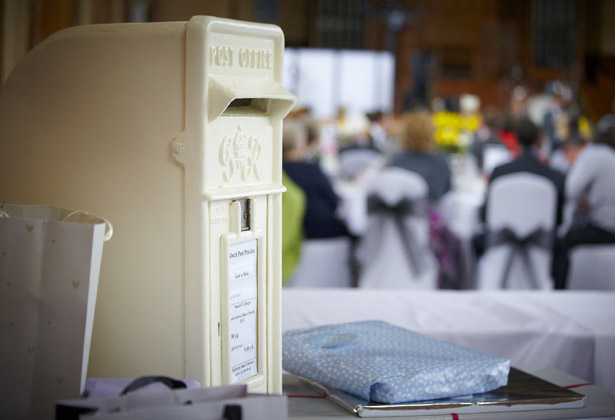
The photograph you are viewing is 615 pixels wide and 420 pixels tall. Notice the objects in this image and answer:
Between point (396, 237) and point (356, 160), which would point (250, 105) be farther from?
point (356, 160)

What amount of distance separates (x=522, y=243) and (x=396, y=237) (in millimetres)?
602

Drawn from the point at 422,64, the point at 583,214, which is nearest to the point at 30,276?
the point at 583,214

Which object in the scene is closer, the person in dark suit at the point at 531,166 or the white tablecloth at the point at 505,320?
the white tablecloth at the point at 505,320

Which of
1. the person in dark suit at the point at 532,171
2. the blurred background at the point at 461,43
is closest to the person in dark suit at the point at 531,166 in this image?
the person in dark suit at the point at 532,171

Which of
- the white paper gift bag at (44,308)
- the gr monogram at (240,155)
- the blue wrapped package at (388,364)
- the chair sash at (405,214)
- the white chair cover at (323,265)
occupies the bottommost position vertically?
the white chair cover at (323,265)

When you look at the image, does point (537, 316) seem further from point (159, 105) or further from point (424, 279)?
point (424, 279)

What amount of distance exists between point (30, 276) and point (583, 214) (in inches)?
172

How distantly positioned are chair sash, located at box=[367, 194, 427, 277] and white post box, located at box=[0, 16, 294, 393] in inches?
122

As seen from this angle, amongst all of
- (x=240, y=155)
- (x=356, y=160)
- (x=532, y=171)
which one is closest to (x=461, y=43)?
(x=356, y=160)

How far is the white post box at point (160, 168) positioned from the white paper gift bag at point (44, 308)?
0.09 metres

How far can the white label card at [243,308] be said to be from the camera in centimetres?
89

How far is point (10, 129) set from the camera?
92 centimetres

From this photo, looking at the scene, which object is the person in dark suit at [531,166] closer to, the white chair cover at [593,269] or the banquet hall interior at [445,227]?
the banquet hall interior at [445,227]

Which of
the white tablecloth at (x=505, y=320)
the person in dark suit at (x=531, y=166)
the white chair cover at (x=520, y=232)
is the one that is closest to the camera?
the white tablecloth at (x=505, y=320)
